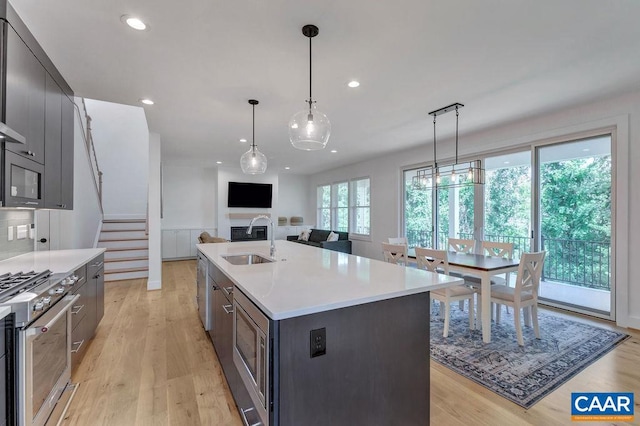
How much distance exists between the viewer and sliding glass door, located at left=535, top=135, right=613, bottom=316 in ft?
11.8

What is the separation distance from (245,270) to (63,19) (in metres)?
2.08

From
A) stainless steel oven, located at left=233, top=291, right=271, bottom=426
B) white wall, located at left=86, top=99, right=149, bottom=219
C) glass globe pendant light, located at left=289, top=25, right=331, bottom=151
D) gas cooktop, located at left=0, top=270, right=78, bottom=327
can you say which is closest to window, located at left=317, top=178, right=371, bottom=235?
white wall, located at left=86, top=99, right=149, bottom=219

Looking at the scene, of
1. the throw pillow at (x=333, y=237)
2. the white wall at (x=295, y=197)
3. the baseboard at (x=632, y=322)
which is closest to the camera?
the baseboard at (x=632, y=322)

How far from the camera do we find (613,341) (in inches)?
112

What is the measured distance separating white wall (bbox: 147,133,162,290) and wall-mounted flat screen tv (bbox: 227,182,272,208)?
3.30 metres

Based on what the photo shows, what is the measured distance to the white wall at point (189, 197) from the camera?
7.93 metres

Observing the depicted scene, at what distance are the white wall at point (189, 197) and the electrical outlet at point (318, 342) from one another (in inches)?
292

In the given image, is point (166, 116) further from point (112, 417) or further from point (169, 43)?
point (112, 417)

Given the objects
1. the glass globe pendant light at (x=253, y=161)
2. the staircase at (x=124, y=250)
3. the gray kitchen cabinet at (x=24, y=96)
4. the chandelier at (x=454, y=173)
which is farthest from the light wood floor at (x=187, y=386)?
the staircase at (x=124, y=250)

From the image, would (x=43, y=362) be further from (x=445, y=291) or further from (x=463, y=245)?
(x=463, y=245)

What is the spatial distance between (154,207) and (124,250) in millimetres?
1721


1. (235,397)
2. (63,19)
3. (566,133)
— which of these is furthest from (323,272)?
(566,133)

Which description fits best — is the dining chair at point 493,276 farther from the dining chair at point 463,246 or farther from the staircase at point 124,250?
the staircase at point 124,250

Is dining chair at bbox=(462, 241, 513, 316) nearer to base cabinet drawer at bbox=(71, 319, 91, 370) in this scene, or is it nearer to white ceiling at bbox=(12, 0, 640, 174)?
white ceiling at bbox=(12, 0, 640, 174)
